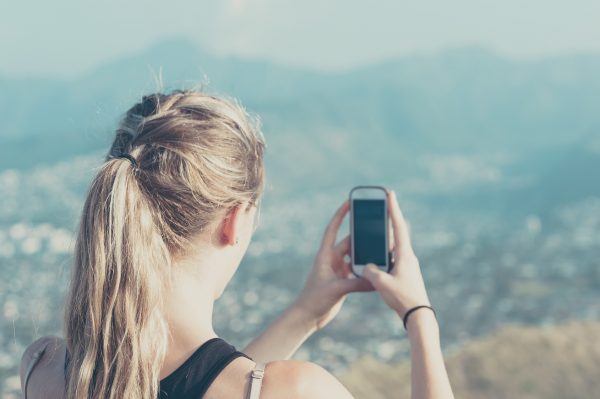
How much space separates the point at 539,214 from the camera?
61.0 metres

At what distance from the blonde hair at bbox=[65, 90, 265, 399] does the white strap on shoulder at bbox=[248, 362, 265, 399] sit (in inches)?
8.0

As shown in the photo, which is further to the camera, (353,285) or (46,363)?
(353,285)

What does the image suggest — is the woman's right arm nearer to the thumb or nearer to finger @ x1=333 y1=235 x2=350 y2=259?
the thumb

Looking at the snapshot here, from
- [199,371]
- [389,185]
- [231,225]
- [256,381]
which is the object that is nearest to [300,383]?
[256,381]

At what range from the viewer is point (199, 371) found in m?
1.43

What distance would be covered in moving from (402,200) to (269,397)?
7852 cm

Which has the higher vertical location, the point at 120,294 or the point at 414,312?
the point at 120,294

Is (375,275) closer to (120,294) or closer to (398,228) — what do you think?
(398,228)

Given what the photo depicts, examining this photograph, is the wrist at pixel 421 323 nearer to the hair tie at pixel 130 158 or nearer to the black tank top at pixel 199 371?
the black tank top at pixel 199 371

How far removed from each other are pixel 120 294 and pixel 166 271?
99mm

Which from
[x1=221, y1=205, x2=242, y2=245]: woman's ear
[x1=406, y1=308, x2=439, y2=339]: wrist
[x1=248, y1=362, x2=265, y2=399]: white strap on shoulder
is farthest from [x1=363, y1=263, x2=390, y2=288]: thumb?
[x1=248, y1=362, x2=265, y2=399]: white strap on shoulder

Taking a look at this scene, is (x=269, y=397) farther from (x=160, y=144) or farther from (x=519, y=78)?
(x=519, y=78)

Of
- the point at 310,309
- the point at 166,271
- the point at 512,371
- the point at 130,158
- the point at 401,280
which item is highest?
the point at 130,158

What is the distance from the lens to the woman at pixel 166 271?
1475 mm
